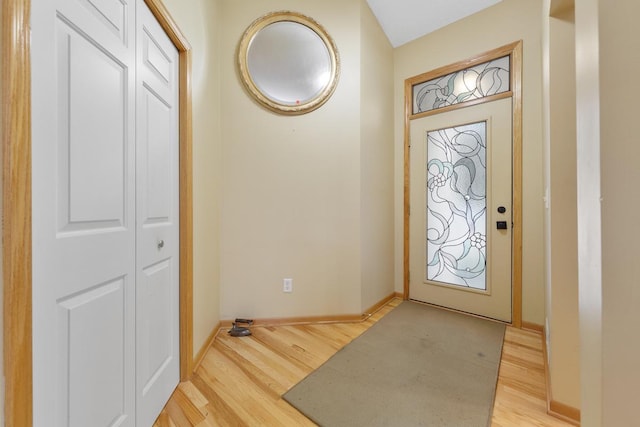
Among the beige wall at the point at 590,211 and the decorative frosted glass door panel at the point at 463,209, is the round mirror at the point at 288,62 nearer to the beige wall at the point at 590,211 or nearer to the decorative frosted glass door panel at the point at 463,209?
the decorative frosted glass door panel at the point at 463,209

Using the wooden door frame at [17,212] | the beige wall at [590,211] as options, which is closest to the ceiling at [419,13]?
the beige wall at [590,211]

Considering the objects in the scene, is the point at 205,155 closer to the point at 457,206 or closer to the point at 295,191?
the point at 295,191

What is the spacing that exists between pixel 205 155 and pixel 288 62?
104 centimetres

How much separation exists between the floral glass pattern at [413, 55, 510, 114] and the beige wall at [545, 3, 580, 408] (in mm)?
1116

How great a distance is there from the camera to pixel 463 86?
2312 millimetres

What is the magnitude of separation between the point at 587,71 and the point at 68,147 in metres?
1.32

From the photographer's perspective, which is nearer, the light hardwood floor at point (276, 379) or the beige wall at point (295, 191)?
the light hardwood floor at point (276, 379)

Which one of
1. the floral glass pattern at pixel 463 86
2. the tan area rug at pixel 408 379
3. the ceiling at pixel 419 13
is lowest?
the tan area rug at pixel 408 379

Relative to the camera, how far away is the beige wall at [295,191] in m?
1.94

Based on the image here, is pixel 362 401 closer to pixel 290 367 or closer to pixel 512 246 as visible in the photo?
pixel 290 367

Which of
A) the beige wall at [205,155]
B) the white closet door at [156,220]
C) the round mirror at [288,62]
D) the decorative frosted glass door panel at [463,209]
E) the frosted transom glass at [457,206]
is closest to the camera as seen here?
the white closet door at [156,220]

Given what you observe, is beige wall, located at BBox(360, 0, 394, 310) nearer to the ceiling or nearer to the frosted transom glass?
the ceiling

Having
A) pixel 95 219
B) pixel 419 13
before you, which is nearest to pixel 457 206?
pixel 419 13

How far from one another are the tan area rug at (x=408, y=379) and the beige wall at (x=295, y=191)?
52 centimetres
